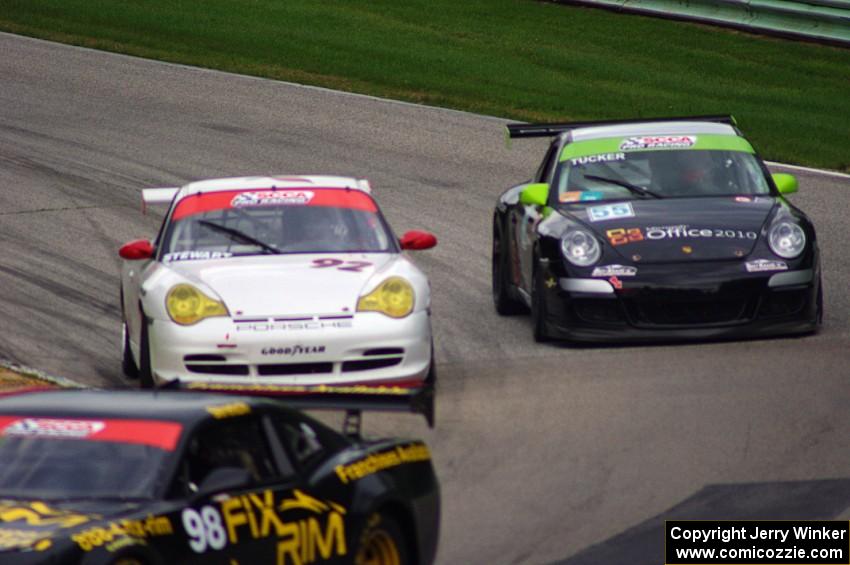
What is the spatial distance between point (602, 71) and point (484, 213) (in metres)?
7.76

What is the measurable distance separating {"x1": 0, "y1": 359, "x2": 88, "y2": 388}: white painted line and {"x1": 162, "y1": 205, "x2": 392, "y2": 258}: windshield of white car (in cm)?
102

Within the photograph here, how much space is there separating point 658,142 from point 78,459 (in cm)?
826

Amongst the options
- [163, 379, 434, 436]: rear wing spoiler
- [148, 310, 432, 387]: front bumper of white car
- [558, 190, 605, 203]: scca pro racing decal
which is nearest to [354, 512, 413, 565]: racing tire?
[163, 379, 434, 436]: rear wing spoiler

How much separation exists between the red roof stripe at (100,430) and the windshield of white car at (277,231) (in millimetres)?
5205

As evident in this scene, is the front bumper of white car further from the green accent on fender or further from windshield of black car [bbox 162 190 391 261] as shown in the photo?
the green accent on fender

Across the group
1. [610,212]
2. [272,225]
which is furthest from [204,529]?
[610,212]

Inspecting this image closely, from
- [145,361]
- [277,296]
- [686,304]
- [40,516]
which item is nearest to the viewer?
[40,516]

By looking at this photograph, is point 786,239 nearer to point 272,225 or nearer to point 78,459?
point 272,225

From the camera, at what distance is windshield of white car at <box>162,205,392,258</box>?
39.4 feet

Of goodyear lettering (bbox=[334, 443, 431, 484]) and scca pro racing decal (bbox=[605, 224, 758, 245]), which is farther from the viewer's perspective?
scca pro racing decal (bbox=[605, 224, 758, 245])

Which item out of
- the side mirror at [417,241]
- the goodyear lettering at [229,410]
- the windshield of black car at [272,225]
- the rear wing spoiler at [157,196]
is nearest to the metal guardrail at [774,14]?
the rear wing spoiler at [157,196]

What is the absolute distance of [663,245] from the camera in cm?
1288

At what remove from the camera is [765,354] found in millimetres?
12547

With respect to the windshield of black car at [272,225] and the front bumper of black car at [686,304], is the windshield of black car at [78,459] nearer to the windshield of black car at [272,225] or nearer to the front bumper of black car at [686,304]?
the windshield of black car at [272,225]
